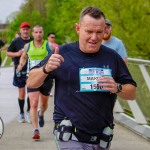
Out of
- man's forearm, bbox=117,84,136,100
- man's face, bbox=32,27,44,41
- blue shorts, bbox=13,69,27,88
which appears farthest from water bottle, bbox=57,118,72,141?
blue shorts, bbox=13,69,27,88

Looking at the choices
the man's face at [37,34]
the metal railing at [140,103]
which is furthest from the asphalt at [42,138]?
Result: the man's face at [37,34]

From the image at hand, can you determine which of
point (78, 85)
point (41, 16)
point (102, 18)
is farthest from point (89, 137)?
point (41, 16)

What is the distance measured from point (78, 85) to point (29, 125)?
6.04m

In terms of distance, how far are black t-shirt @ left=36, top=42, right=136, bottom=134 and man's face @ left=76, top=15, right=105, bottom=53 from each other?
0.12 m

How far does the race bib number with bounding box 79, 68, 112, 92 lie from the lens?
416cm

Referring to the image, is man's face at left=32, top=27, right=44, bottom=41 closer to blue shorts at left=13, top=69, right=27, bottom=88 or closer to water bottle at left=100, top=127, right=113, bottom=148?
blue shorts at left=13, top=69, right=27, bottom=88

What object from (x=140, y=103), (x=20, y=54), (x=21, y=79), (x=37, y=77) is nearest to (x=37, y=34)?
(x=20, y=54)

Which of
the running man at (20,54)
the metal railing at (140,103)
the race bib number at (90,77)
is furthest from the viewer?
the running man at (20,54)

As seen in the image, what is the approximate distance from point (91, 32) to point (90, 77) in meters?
0.34

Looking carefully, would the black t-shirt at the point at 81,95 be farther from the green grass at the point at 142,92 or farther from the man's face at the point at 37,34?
the man's face at the point at 37,34

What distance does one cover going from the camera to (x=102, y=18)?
4125 mm

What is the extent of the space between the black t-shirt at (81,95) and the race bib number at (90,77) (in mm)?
30

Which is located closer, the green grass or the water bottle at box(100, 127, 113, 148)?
the water bottle at box(100, 127, 113, 148)

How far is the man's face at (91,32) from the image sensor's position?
4.05 metres
